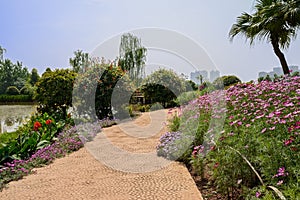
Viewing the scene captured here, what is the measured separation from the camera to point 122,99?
9.86m

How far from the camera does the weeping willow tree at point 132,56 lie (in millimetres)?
16203

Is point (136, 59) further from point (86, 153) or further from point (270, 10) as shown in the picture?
point (86, 153)

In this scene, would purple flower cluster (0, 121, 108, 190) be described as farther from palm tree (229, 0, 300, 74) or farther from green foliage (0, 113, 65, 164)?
palm tree (229, 0, 300, 74)

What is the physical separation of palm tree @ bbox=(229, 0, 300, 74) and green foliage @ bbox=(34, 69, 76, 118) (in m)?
7.24

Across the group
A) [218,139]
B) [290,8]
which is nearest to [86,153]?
[218,139]

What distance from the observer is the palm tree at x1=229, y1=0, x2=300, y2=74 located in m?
9.39

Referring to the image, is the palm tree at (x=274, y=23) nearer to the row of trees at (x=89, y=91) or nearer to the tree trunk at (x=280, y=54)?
the tree trunk at (x=280, y=54)

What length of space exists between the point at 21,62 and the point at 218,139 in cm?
4740

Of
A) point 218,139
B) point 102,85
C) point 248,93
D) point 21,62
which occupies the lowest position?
point 218,139

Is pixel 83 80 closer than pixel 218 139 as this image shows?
No

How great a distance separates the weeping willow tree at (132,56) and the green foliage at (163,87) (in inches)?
63.4

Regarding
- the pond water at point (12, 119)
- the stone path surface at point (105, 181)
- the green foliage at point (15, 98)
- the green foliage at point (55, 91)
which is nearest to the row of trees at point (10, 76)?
the green foliage at point (15, 98)

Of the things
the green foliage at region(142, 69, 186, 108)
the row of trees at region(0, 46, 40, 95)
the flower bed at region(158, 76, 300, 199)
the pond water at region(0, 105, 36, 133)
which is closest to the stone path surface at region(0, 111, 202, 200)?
the flower bed at region(158, 76, 300, 199)

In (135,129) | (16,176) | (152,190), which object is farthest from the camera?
(135,129)
